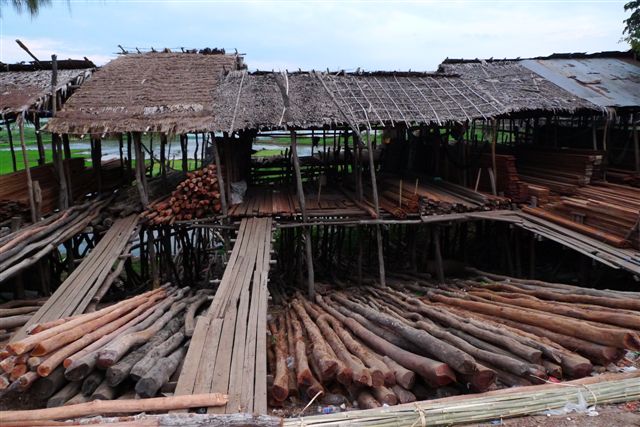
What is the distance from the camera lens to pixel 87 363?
4723 millimetres

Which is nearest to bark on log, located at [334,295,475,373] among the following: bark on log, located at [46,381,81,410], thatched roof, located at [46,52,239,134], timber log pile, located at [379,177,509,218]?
bark on log, located at [46,381,81,410]

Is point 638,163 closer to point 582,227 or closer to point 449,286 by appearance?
point 582,227

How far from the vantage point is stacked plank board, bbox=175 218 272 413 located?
15.1 feet

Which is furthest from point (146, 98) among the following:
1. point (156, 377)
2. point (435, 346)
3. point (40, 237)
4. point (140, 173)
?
point (435, 346)

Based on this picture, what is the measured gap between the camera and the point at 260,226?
1072cm

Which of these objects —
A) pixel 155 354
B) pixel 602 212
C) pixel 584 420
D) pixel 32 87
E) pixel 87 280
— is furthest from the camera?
pixel 32 87

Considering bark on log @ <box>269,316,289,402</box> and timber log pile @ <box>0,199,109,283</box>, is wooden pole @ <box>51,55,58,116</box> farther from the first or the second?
bark on log @ <box>269,316,289,402</box>

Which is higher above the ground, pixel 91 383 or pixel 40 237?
pixel 40 237

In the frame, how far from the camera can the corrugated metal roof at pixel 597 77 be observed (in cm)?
1423

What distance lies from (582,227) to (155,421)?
34.1 ft

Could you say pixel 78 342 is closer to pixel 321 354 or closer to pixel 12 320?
pixel 321 354

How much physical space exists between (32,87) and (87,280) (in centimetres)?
696

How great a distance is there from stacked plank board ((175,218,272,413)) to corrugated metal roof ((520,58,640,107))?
12.3 metres

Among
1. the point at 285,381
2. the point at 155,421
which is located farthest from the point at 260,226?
the point at 155,421
